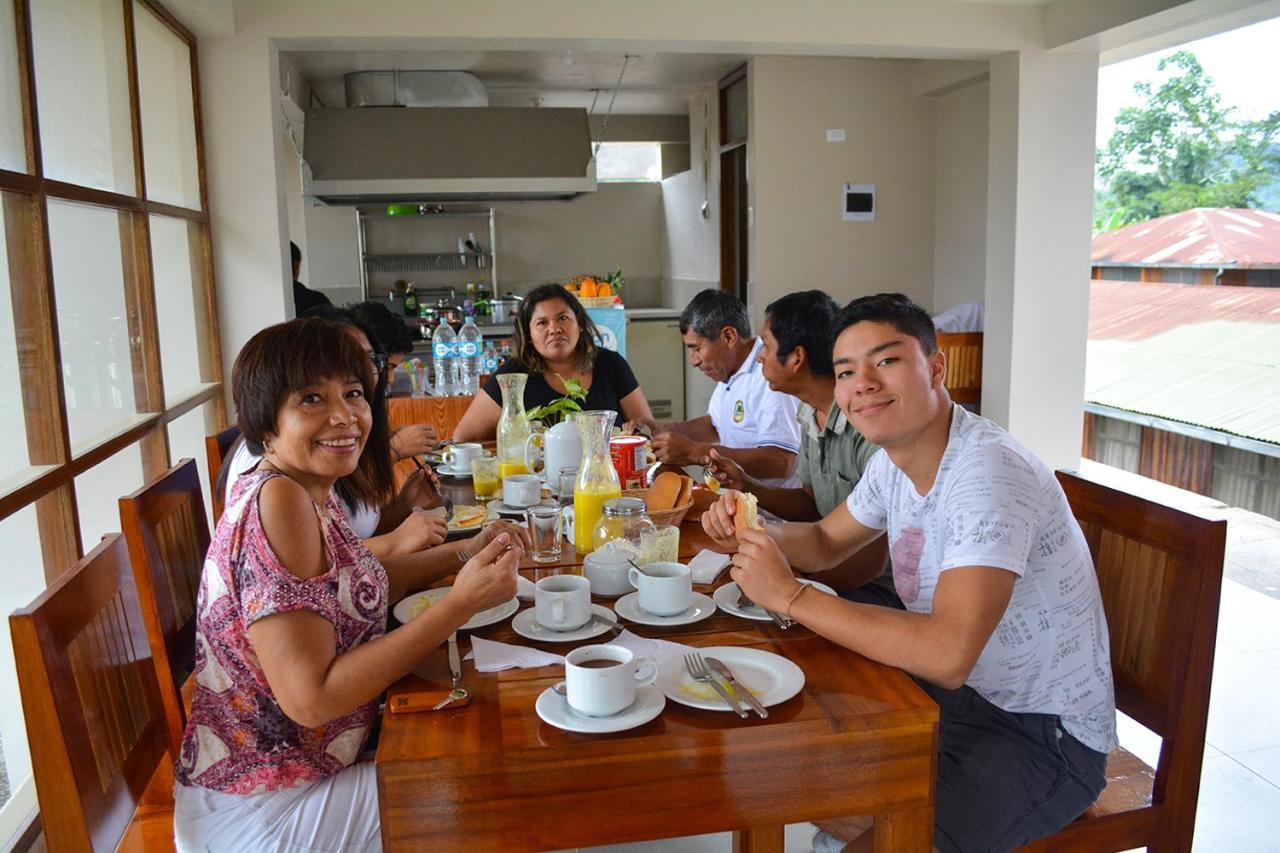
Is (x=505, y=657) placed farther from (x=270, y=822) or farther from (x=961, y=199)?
(x=961, y=199)

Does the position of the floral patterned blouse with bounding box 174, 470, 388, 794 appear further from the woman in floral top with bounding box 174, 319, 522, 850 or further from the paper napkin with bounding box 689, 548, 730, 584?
the paper napkin with bounding box 689, 548, 730, 584

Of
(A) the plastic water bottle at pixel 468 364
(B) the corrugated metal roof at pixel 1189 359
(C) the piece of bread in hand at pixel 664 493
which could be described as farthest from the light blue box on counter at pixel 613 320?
(C) the piece of bread in hand at pixel 664 493

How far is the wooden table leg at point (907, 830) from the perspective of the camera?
1069 millimetres

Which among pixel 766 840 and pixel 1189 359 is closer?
pixel 766 840

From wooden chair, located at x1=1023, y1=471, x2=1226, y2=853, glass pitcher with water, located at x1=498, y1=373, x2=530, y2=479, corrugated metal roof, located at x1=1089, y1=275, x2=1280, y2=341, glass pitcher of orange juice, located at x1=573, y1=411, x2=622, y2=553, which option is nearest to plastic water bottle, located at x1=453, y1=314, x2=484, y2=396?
glass pitcher with water, located at x1=498, y1=373, x2=530, y2=479

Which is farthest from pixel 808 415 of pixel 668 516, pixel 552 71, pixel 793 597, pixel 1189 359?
pixel 1189 359

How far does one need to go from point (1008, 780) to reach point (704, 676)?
1.62 ft

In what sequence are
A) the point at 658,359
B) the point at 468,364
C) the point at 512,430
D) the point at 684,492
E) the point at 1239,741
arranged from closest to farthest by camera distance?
the point at 684,492 < the point at 512,430 < the point at 1239,741 < the point at 468,364 < the point at 658,359

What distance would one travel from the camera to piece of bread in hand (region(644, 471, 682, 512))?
183 centimetres

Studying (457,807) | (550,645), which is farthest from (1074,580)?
(457,807)

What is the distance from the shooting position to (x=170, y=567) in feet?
5.34

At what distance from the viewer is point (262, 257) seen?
3.70 metres

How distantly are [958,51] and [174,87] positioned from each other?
3284 mm

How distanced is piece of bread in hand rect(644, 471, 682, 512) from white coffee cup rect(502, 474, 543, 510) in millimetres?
295
